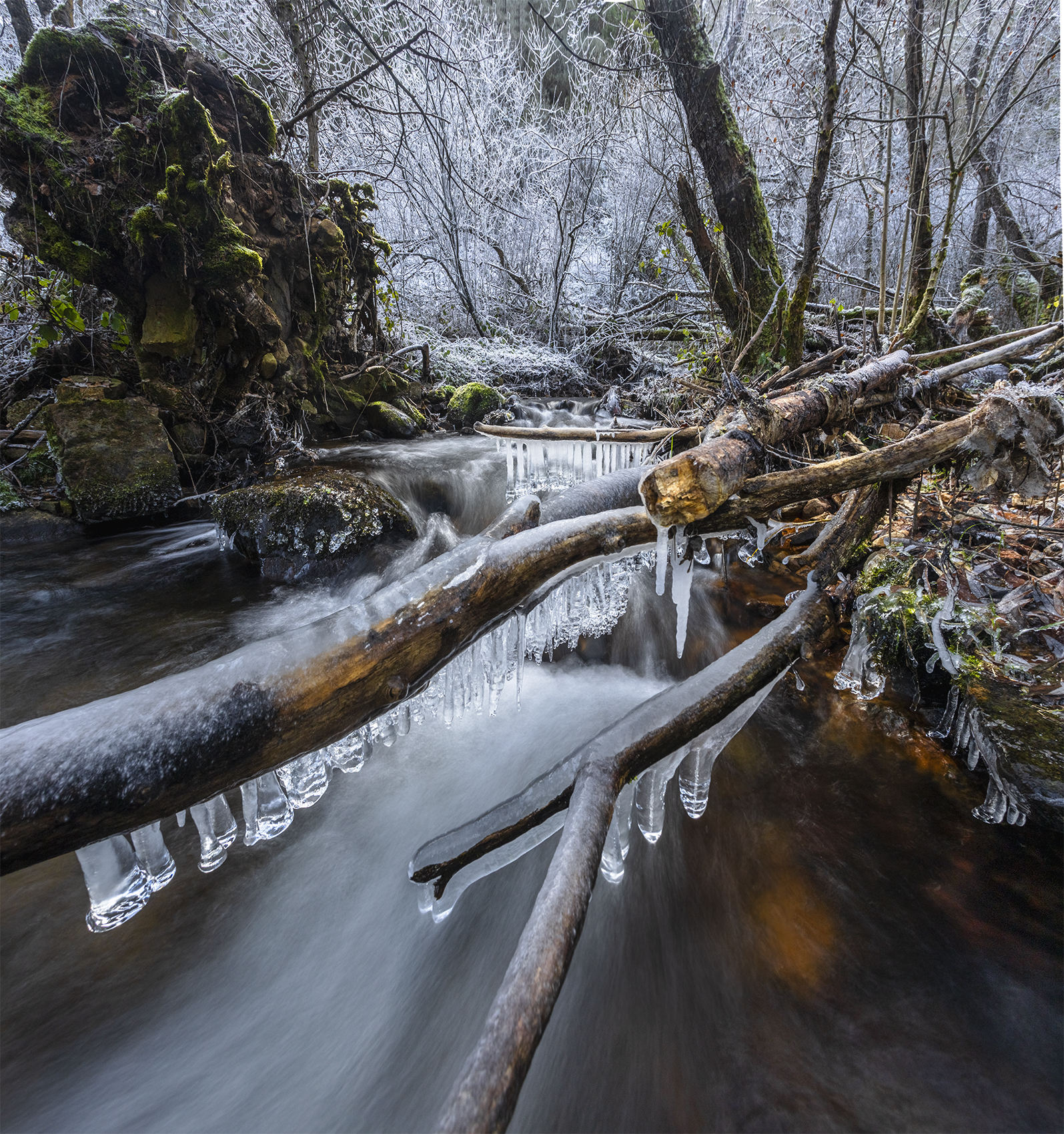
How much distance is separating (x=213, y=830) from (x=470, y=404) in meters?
7.01

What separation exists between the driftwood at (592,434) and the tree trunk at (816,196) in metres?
1.30

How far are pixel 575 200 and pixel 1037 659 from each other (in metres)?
A: 10.4

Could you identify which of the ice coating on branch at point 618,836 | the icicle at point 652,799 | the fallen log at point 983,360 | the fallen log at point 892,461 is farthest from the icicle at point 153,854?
the fallen log at point 983,360

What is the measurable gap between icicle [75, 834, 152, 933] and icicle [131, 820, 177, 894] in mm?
16

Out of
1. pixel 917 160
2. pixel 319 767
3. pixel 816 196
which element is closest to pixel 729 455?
pixel 319 767

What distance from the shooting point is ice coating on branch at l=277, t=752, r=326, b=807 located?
6.25 ft

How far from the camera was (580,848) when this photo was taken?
0.99m

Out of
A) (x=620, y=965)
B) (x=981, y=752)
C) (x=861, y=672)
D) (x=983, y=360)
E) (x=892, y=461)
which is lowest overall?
(x=620, y=965)

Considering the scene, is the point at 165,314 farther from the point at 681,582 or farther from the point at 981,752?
the point at 981,752

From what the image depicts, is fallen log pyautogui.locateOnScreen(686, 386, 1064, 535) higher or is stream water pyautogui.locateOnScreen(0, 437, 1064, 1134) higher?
fallen log pyautogui.locateOnScreen(686, 386, 1064, 535)

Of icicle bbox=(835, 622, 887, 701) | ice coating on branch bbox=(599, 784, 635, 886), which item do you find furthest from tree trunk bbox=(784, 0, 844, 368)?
ice coating on branch bbox=(599, 784, 635, 886)

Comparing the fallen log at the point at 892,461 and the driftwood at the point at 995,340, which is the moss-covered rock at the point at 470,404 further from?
the fallen log at the point at 892,461

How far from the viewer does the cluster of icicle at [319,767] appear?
52.1 inches

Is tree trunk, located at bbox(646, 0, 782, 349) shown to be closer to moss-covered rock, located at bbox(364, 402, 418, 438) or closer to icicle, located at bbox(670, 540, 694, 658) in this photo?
icicle, located at bbox(670, 540, 694, 658)
